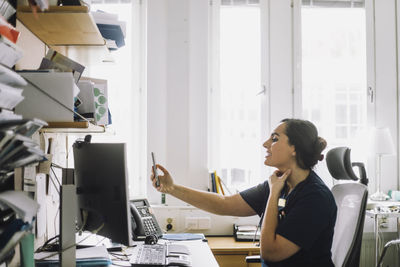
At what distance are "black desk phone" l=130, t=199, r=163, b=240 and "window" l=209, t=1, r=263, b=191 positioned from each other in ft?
3.64

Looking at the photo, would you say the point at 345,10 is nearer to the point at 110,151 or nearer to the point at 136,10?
the point at 136,10

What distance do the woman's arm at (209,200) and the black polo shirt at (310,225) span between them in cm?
44

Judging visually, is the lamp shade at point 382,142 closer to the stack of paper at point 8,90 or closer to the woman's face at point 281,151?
the woman's face at point 281,151

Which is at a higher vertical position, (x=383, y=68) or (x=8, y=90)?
(x=383, y=68)

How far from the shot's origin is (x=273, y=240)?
171 cm

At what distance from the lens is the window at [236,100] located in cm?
328

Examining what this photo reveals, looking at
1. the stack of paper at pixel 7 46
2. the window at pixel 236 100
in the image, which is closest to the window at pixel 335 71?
the window at pixel 236 100

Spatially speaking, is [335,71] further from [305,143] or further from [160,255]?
[160,255]

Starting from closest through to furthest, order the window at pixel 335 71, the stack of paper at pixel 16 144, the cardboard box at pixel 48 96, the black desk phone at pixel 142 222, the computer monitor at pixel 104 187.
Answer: the stack of paper at pixel 16 144, the cardboard box at pixel 48 96, the computer monitor at pixel 104 187, the black desk phone at pixel 142 222, the window at pixel 335 71

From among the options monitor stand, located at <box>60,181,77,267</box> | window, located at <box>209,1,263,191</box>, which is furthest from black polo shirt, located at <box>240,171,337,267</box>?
window, located at <box>209,1,263,191</box>

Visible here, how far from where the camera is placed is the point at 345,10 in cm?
344

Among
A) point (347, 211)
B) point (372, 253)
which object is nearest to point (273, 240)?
point (347, 211)

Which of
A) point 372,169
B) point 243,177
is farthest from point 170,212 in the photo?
point 372,169

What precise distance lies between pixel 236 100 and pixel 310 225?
1750 millimetres
